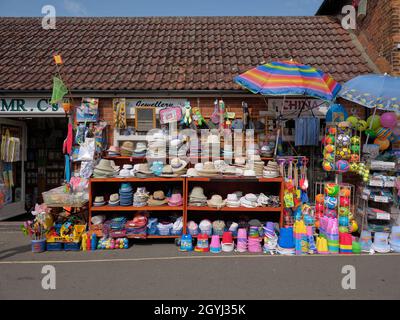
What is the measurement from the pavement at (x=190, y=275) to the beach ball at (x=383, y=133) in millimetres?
2371

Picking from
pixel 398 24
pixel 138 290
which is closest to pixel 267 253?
pixel 138 290

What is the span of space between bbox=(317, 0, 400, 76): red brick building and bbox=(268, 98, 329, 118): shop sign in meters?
1.74

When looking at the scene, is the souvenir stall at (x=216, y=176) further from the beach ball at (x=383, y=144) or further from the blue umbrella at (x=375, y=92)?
the blue umbrella at (x=375, y=92)

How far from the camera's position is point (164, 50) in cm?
861

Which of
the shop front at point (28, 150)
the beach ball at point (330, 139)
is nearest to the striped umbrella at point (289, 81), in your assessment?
the beach ball at point (330, 139)

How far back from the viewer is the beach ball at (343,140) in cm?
620

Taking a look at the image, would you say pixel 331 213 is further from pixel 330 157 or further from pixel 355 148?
pixel 355 148

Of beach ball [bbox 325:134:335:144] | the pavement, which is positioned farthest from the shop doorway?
beach ball [bbox 325:134:335:144]

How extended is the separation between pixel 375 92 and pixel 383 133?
1056mm

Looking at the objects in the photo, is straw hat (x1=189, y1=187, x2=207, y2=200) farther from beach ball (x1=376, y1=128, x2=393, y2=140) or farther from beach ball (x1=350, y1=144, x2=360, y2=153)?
beach ball (x1=376, y1=128, x2=393, y2=140)

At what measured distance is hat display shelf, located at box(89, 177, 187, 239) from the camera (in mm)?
5992

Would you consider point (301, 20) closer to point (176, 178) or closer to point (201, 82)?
point (201, 82)

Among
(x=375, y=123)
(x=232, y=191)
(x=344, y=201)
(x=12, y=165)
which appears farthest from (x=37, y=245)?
(x=375, y=123)
